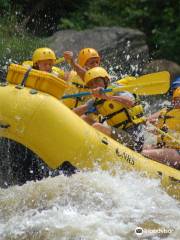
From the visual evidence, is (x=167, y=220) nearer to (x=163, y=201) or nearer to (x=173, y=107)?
(x=163, y=201)

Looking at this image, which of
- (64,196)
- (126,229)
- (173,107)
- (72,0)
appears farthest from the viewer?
(72,0)

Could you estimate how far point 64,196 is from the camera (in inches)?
230

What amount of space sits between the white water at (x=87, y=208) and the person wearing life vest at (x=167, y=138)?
519 mm

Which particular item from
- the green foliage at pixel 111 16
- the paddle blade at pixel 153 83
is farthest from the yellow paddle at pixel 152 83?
the green foliage at pixel 111 16

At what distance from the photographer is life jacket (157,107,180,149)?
6.71 m

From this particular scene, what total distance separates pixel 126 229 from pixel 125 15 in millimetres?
9168

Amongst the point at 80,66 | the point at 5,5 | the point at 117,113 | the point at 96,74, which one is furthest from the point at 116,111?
the point at 5,5

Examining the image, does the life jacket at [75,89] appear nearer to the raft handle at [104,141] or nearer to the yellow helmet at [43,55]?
the yellow helmet at [43,55]

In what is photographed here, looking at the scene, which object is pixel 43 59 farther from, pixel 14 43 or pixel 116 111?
pixel 14 43

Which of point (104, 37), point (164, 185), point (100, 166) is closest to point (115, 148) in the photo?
point (100, 166)

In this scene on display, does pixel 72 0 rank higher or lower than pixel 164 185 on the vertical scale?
higher

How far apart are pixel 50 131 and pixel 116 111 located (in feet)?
3.32

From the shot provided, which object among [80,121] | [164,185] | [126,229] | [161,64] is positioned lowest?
[126,229]

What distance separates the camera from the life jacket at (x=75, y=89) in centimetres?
715
